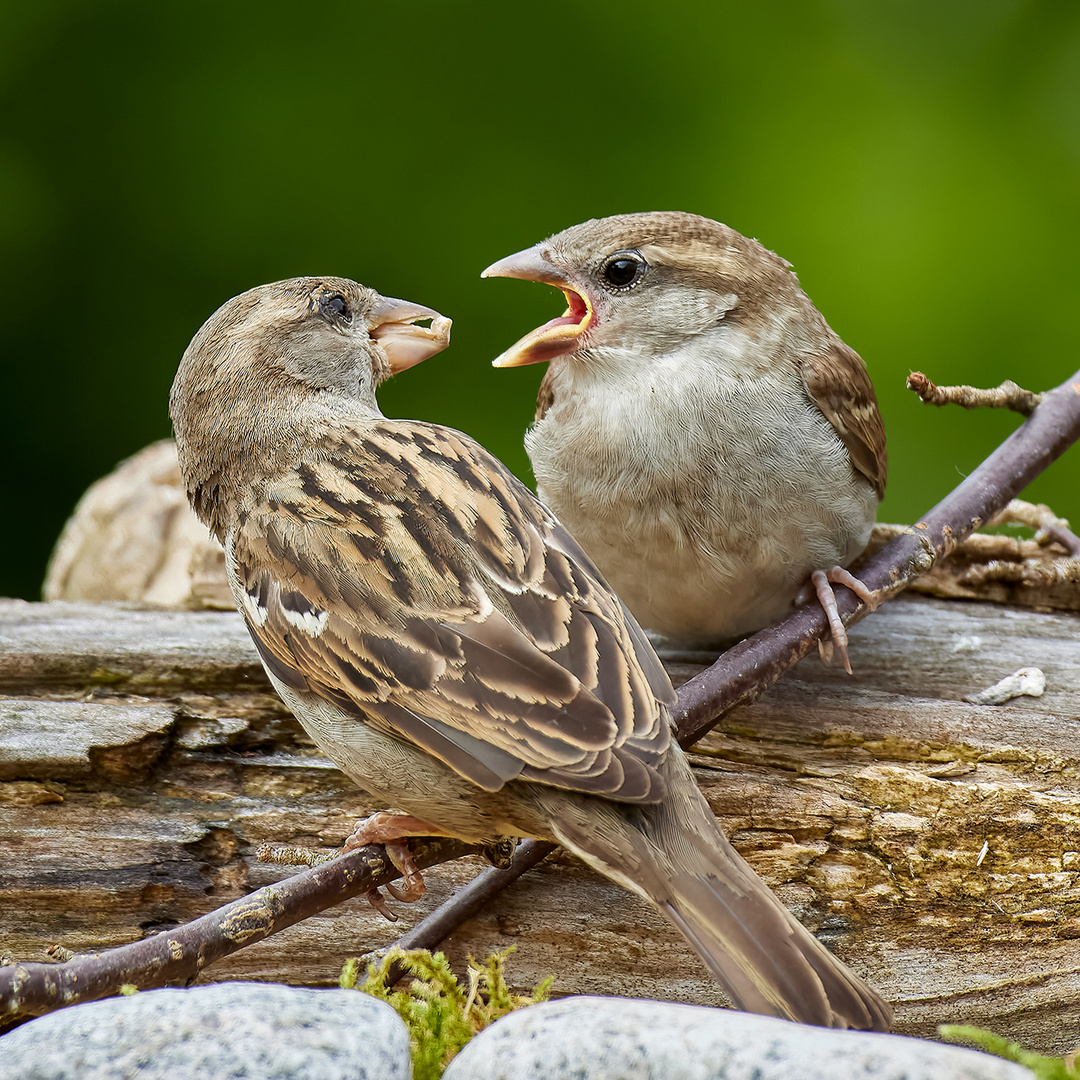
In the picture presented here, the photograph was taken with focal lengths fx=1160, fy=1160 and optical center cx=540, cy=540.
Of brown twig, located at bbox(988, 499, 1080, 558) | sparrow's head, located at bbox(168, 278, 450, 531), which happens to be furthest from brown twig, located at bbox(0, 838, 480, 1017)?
brown twig, located at bbox(988, 499, 1080, 558)

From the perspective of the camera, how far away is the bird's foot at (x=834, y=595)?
6.68ft

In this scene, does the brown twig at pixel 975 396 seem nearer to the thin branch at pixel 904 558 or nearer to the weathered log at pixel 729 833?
the thin branch at pixel 904 558

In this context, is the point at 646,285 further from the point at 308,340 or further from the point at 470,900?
the point at 470,900

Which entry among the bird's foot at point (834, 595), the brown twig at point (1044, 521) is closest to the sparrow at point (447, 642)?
the bird's foot at point (834, 595)

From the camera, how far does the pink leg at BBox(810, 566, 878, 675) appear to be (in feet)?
6.67

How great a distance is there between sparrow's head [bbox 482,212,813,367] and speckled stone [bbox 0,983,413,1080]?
125 centimetres

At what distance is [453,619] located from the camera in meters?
1.57

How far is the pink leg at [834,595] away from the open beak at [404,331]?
817 millimetres

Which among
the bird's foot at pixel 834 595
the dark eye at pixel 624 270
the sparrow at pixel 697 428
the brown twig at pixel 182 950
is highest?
the dark eye at pixel 624 270

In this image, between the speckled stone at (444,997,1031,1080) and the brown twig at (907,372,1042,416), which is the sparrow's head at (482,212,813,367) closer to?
the brown twig at (907,372,1042,416)

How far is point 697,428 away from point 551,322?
0.37 metres

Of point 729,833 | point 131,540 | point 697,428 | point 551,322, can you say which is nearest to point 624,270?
point 551,322

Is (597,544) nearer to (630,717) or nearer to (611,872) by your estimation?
(630,717)

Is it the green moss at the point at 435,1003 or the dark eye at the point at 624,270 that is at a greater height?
Result: the dark eye at the point at 624,270
